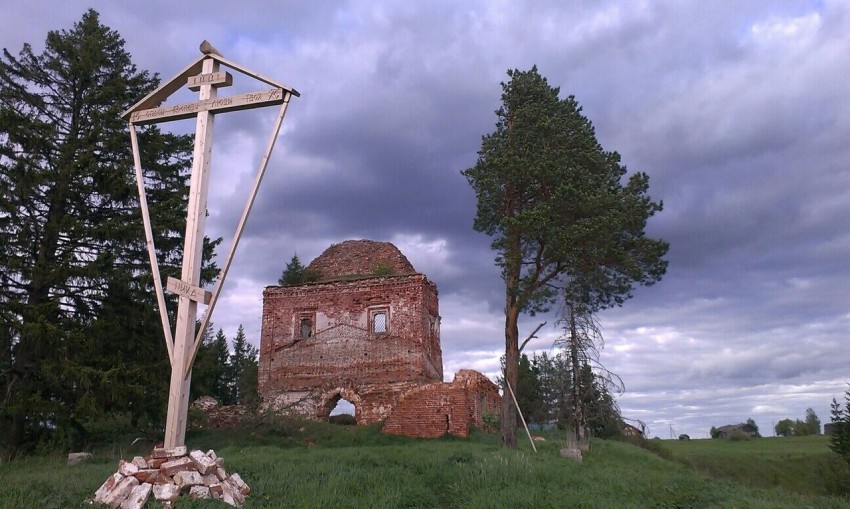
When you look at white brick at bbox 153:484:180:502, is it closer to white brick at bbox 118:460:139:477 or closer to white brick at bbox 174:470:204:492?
white brick at bbox 174:470:204:492

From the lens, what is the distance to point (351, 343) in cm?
2489

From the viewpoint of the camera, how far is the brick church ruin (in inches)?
925

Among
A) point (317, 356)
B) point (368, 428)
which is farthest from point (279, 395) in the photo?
point (368, 428)

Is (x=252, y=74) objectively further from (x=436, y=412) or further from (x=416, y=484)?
(x=436, y=412)

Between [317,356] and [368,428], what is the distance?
4.75m

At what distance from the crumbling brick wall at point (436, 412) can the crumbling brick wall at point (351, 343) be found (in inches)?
55.4

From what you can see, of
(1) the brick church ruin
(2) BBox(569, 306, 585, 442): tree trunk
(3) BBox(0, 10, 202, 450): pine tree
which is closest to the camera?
(3) BBox(0, 10, 202, 450): pine tree

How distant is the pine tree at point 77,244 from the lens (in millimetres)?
14750

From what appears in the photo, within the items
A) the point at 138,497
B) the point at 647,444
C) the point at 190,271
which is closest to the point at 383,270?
the point at 647,444

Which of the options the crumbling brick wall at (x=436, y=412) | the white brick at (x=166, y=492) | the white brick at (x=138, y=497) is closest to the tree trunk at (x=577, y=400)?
the crumbling brick wall at (x=436, y=412)

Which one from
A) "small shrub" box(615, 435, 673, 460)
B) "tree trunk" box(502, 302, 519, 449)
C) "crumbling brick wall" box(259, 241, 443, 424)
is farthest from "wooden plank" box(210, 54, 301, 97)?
A: "small shrub" box(615, 435, 673, 460)

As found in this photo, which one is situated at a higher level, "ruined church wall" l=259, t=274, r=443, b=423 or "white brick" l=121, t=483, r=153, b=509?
"ruined church wall" l=259, t=274, r=443, b=423

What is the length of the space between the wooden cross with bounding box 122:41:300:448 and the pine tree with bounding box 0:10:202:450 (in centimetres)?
714

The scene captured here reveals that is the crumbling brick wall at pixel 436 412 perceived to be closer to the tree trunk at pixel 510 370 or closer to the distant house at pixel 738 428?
the tree trunk at pixel 510 370
